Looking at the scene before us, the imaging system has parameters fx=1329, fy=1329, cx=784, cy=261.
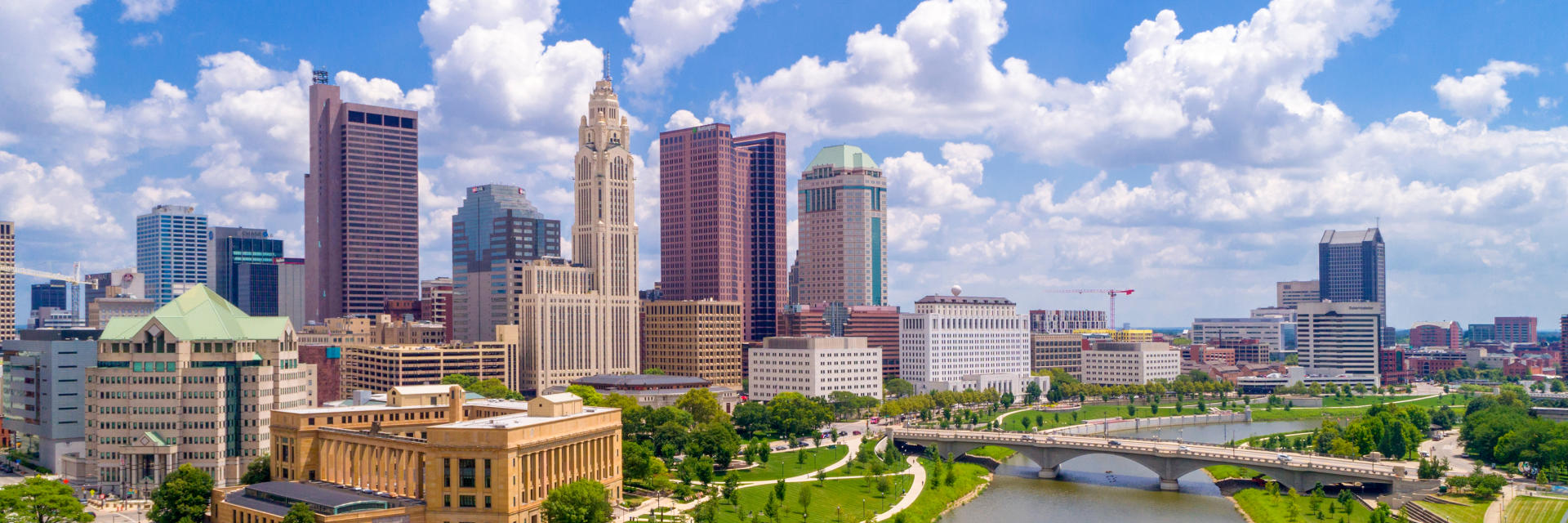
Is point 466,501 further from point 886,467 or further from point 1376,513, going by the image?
point 1376,513

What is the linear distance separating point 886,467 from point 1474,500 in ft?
188

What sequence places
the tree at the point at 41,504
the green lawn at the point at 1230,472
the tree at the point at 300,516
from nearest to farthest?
the tree at the point at 300,516
the tree at the point at 41,504
the green lawn at the point at 1230,472

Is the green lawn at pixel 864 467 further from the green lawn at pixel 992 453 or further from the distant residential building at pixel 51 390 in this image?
the distant residential building at pixel 51 390

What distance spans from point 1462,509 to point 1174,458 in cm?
3148

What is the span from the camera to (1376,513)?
360 ft

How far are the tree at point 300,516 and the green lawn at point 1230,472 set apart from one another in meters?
97.2

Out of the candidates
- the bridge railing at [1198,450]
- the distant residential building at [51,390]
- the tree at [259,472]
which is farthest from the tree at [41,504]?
the bridge railing at [1198,450]

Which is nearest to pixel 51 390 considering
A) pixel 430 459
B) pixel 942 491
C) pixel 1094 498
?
pixel 430 459

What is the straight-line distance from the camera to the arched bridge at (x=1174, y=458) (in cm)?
13412

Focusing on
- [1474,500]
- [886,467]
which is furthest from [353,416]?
[1474,500]

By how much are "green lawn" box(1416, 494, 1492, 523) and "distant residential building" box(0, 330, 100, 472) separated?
134m

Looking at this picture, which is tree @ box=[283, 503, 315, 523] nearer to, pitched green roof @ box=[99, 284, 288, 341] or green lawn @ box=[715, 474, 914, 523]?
green lawn @ box=[715, 474, 914, 523]

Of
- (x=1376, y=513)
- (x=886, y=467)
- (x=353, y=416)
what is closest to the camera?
(x=1376, y=513)

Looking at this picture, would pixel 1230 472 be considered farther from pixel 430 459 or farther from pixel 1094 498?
pixel 430 459
